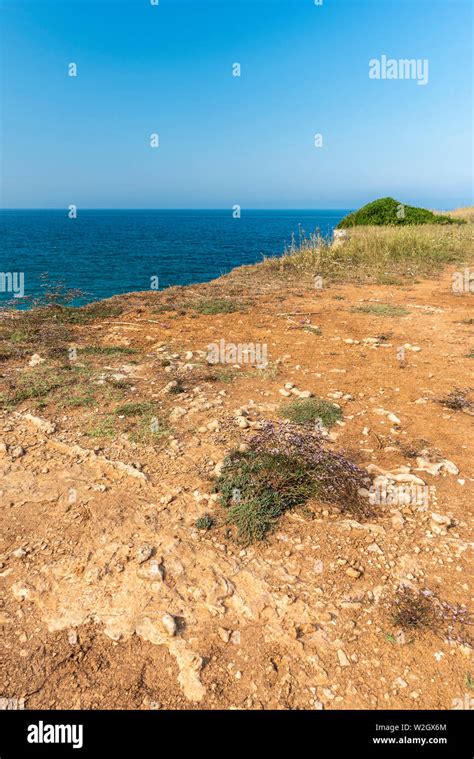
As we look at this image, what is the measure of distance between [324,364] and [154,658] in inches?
207

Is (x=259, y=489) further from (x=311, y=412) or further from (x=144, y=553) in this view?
(x=311, y=412)

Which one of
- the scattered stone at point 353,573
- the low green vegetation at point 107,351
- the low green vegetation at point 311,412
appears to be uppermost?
the low green vegetation at point 107,351

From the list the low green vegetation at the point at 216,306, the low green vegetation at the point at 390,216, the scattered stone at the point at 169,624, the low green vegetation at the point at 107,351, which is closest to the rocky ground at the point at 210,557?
the scattered stone at the point at 169,624

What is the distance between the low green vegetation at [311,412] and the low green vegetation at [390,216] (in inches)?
861

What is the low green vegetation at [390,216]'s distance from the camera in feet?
83.0

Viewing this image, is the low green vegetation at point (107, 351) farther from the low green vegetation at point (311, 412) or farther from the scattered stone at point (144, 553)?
the scattered stone at point (144, 553)

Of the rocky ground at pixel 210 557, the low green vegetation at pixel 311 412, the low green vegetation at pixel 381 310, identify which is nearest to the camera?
the rocky ground at pixel 210 557

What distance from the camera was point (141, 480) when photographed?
427cm

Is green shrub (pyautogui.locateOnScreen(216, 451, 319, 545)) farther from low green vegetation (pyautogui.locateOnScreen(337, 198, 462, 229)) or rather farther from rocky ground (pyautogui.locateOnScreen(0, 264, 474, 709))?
low green vegetation (pyautogui.locateOnScreen(337, 198, 462, 229))

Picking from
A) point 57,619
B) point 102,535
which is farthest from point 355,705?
point 102,535

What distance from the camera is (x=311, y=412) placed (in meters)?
5.47

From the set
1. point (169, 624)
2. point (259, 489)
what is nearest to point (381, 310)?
point (259, 489)
